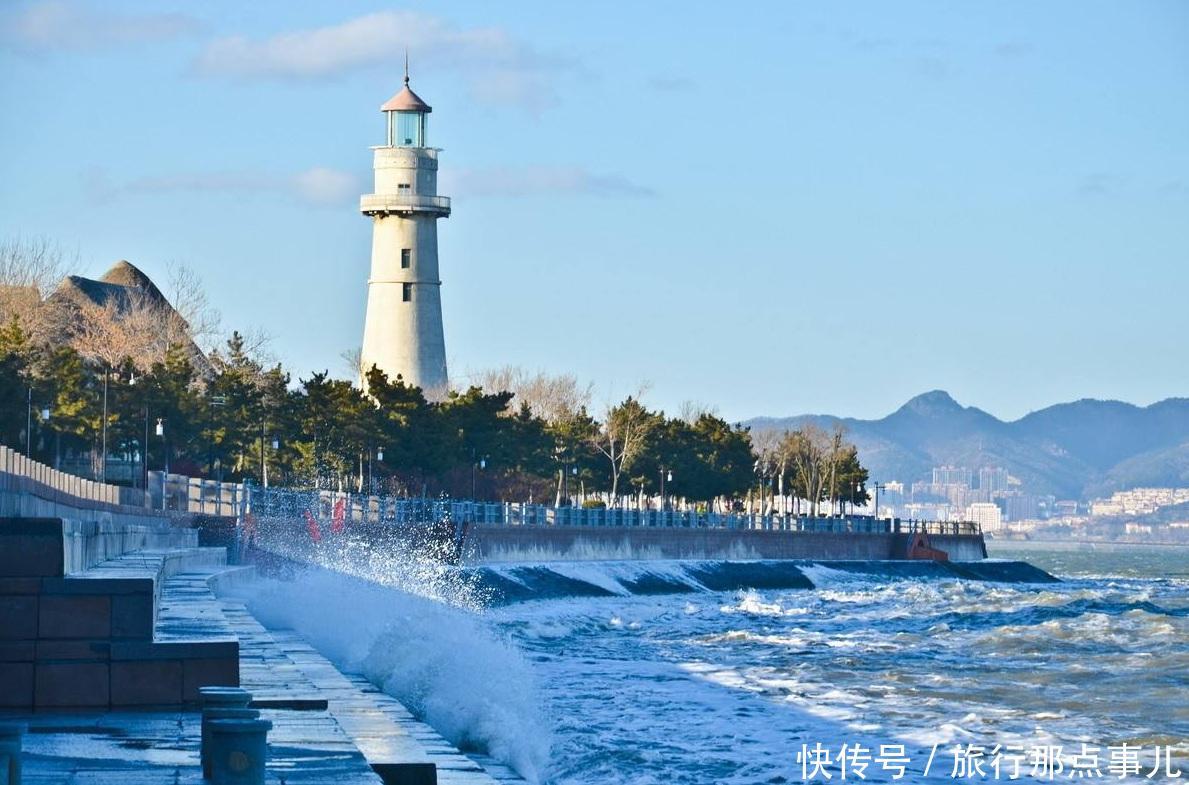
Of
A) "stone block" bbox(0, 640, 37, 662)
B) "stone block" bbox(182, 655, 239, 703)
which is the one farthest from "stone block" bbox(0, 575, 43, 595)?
"stone block" bbox(182, 655, 239, 703)

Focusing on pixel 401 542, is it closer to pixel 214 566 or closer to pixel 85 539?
pixel 214 566

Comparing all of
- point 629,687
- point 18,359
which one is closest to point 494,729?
point 629,687

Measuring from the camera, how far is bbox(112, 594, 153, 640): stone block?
43.8ft

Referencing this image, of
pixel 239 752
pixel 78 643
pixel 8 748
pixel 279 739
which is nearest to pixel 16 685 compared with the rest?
pixel 78 643

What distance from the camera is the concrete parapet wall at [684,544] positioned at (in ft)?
219

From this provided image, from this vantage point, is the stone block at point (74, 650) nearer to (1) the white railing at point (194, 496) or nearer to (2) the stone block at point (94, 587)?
(2) the stone block at point (94, 587)

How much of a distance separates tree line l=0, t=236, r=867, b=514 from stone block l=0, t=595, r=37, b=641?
127 feet

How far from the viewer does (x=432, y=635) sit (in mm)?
22672

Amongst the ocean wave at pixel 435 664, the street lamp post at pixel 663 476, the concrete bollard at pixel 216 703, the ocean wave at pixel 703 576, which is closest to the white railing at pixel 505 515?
the ocean wave at pixel 703 576

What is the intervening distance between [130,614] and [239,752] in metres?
3.75

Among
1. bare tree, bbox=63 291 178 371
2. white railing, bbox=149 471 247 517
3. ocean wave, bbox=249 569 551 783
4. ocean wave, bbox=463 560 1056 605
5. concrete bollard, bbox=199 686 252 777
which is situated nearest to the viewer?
concrete bollard, bbox=199 686 252 777

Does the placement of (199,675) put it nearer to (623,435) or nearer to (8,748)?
(8,748)

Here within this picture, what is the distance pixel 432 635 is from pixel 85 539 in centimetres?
732

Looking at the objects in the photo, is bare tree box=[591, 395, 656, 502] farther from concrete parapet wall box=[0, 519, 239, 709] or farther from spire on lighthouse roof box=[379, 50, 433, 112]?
concrete parapet wall box=[0, 519, 239, 709]
